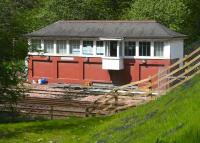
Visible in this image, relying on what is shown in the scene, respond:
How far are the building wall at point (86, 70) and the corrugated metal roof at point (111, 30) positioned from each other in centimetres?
192

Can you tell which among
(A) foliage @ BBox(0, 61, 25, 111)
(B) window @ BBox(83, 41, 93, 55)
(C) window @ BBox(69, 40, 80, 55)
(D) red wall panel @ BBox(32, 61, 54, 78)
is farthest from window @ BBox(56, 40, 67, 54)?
(A) foliage @ BBox(0, 61, 25, 111)

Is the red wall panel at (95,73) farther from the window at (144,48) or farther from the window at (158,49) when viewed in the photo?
the window at (158,49)

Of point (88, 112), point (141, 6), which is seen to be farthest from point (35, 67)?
point (88, 112)

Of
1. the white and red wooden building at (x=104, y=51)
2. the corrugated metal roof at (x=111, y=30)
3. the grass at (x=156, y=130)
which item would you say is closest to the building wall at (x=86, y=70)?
the white and red wooden building at (x=104, y=51)

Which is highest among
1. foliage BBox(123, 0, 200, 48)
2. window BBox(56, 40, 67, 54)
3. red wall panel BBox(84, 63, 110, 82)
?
foliage BBox(123, 0, 200, 48)

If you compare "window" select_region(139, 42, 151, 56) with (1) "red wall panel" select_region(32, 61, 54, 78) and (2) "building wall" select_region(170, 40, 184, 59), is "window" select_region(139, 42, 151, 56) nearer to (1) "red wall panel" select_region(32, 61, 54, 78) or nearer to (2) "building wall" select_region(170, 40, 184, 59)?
(2) "building wall" select_region(170, 40, 184, 59)

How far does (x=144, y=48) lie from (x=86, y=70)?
525 cm

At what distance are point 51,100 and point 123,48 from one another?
11452 millimetres

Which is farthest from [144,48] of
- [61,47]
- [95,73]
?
[61,47]

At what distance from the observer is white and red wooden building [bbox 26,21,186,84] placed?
40469 mm

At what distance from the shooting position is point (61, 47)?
44.1m

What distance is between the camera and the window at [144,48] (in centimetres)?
4062

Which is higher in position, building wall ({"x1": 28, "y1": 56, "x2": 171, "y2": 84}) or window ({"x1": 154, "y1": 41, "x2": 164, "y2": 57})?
window ({"x1": 154, "y1": 41, "x2": 164, "y2": 57})

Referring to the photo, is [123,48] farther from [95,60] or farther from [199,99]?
[199,99]
